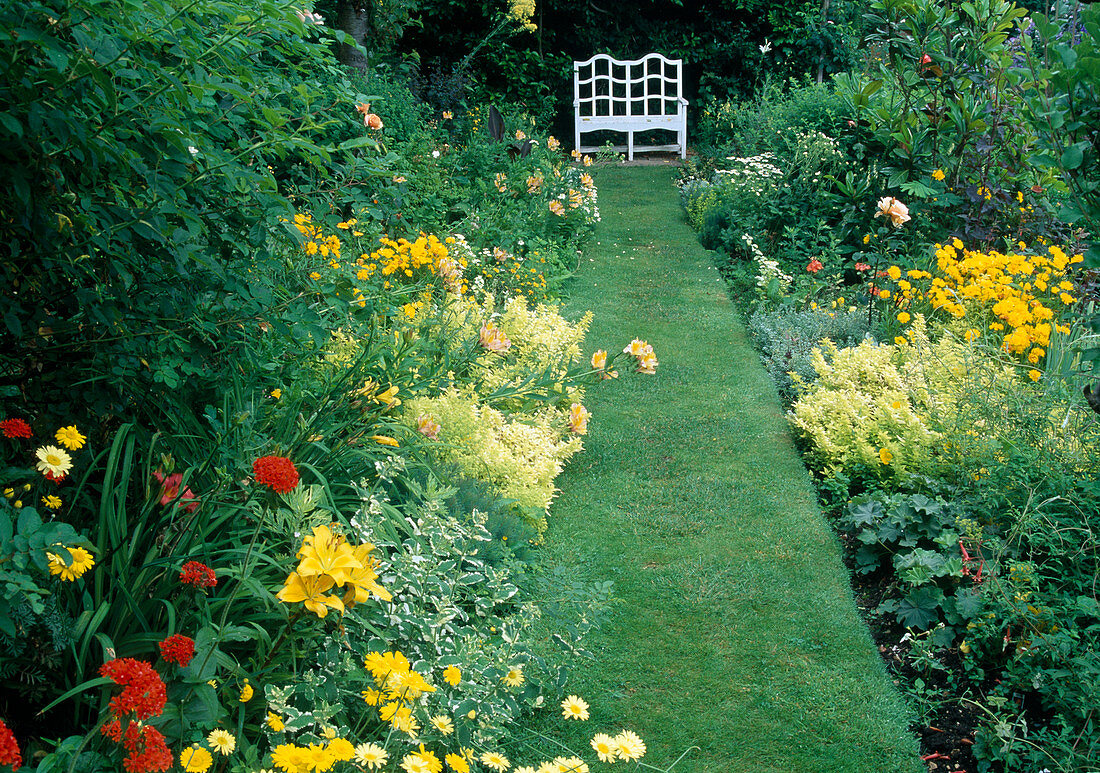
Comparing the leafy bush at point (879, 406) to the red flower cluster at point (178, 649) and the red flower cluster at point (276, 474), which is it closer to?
the red flower cluster at point (276, 474)

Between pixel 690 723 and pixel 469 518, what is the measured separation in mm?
865

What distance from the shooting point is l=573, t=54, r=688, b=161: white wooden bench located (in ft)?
39.6

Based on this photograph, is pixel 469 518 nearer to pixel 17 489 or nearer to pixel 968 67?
pixel 17 489

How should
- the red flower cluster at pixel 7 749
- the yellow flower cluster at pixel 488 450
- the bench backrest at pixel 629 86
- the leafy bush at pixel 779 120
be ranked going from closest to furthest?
the red flower cluster at pixel 7 749 < the yellow flower cluster at pixel 488 450 < the leafy bush at pixel 779 120 < the bench backrest at pixel 629 86

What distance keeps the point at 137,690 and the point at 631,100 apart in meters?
12.3

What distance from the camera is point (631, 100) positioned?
12.5 meters

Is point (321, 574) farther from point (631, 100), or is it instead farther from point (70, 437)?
point (631, 100)

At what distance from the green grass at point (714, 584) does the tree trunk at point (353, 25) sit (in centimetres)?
341

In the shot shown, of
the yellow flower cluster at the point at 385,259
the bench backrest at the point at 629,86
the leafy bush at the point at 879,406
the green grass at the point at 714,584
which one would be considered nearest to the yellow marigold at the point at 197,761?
the green grass at the point at 714,584

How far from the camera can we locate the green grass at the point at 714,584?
241cm

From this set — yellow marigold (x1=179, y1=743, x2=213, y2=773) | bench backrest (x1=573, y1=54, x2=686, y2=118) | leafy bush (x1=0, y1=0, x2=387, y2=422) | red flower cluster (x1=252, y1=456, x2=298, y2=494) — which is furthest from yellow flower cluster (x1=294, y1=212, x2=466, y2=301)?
bench backrest (x1=573, y1=54, x2=686, y2=118)

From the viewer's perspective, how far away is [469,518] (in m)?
2.56

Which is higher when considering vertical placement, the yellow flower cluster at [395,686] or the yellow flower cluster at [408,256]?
the yellow flower cluster at [408,256]

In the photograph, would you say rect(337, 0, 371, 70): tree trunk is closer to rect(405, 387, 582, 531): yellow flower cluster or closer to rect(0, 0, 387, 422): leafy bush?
rect(405, 387, 582, 531): yellow flower cluster
